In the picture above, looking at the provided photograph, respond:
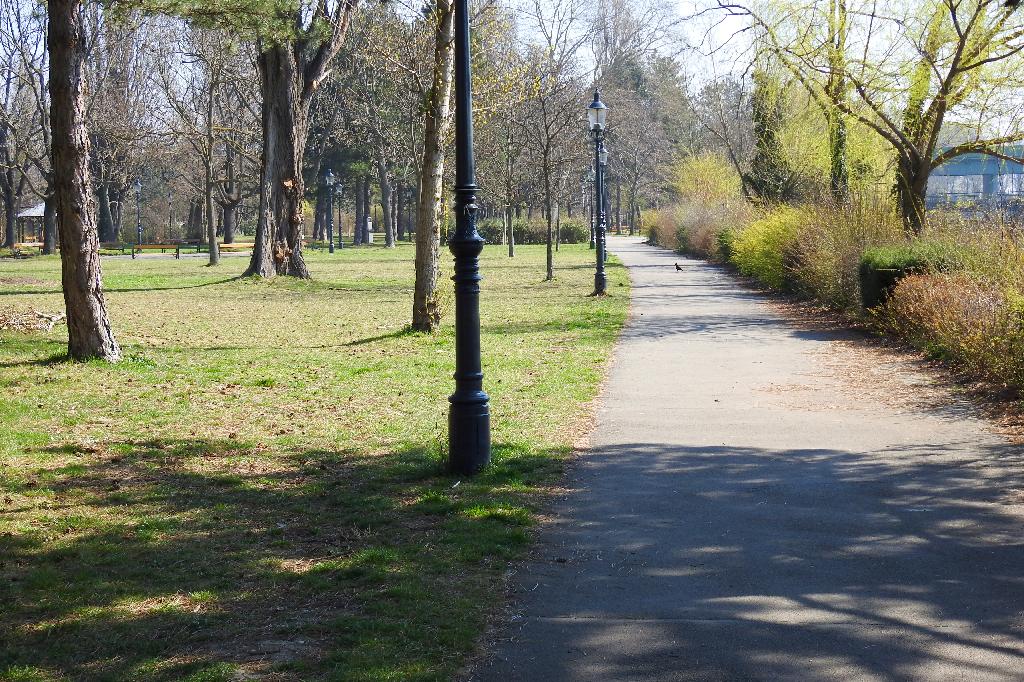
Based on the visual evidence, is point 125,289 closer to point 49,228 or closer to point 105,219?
point 49,228

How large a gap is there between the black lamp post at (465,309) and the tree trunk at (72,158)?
687 centimetres

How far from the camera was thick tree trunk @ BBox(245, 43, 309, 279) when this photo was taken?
28688 millimetres

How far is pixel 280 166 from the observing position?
2931cm

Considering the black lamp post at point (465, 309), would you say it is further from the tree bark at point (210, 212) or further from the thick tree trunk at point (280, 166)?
the tree bark at point (210, 212)

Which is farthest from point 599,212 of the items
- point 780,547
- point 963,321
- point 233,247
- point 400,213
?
point 400,213

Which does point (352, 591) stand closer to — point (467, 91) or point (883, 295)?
point (467, 91)

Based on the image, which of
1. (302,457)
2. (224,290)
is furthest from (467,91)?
(224,290)

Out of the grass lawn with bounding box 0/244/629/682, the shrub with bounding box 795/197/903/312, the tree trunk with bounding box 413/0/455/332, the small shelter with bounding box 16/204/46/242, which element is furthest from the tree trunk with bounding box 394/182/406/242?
the grass lawn with bounding box 0/244/629/682

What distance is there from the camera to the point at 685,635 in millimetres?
4570

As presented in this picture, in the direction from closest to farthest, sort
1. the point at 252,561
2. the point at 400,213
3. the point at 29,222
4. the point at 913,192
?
the point at 252,561
the point at 913,192
the point at 400,213
the point at 29,222

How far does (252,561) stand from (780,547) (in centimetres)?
281

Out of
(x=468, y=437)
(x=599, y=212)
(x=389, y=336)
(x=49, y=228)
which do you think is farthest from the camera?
(x=49, y=228)

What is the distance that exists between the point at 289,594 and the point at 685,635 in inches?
73.1

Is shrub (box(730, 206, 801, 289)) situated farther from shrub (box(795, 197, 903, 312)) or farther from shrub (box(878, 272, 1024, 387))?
shrub (box(878, 272, 1024, 387))
